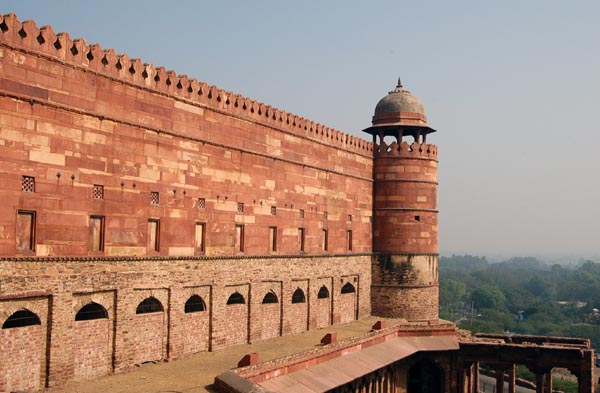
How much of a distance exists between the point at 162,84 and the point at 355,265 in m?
12.7

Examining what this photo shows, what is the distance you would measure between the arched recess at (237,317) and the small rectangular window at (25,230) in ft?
23.1

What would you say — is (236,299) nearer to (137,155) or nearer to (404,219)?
(137,155)

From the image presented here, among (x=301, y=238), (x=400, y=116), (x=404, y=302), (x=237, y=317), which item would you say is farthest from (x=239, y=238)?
(x=400, y=116)

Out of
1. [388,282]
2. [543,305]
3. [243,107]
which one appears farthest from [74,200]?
[543,305]

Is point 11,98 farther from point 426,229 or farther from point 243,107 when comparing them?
point 426,229

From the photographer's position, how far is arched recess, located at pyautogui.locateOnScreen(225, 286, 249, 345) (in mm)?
19953

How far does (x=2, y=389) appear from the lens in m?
13.4

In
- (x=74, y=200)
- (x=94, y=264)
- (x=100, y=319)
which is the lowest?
(x=100, y=319)

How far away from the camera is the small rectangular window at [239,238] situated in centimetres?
2077

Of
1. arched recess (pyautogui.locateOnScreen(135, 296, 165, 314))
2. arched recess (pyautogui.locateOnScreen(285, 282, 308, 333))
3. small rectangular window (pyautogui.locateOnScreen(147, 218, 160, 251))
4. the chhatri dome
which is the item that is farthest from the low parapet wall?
the chhatri dome

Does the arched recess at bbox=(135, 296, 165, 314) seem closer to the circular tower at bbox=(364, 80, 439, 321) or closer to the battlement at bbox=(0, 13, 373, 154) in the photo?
the battlement at bbox=(0, 13, 373, 154)

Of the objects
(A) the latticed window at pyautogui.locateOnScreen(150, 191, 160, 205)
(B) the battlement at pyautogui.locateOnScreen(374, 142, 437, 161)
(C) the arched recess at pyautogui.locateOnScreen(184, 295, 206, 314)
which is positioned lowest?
(C) the arched recess at pyautogui.locateOnScreen(184, 295, 206, 314)

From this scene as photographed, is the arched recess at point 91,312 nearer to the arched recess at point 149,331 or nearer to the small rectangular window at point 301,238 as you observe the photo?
the arched recess at point 149,331

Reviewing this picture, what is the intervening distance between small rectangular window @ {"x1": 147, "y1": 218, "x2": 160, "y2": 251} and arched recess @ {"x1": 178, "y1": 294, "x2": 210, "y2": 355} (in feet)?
6.36
